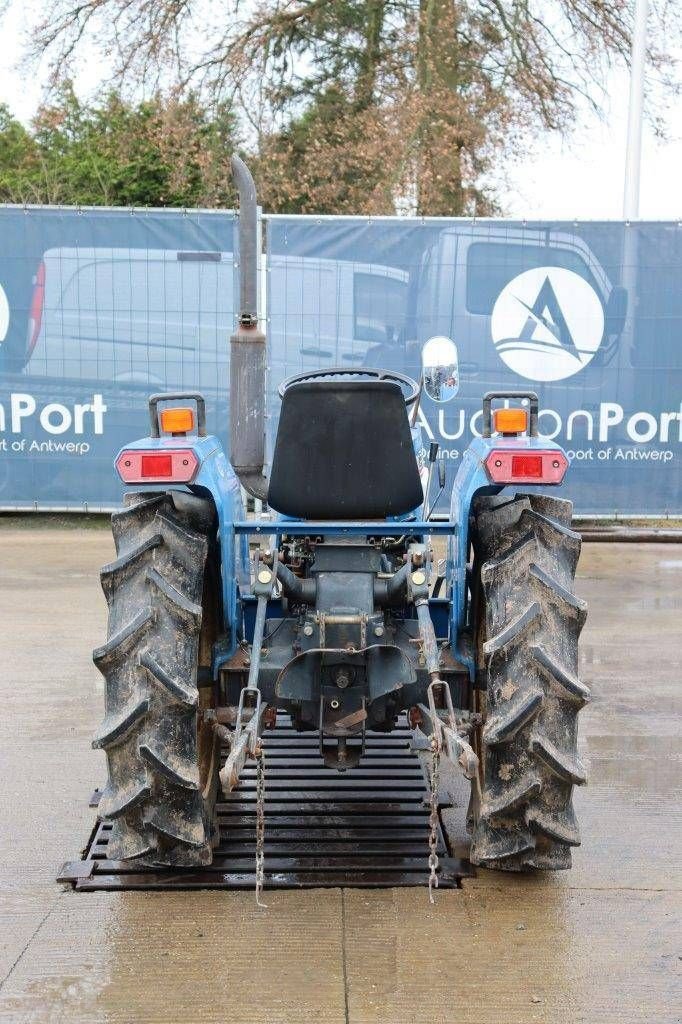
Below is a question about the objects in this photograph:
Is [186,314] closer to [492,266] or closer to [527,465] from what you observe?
[492,266]

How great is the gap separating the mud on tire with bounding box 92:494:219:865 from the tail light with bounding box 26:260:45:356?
270 inches

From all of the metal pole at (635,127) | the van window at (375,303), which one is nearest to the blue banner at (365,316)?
the van window at (375,303)

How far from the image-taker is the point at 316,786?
4.23 meters

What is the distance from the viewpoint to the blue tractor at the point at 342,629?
128 inches

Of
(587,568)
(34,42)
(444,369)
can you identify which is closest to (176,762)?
(444,369)

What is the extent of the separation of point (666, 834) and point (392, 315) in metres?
6.46

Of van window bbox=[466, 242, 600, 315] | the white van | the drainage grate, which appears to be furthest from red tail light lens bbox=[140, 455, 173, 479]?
van window bbox=[466, 242, 600, 315]

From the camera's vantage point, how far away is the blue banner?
31.4 feet

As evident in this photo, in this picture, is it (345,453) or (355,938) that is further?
(345,453)

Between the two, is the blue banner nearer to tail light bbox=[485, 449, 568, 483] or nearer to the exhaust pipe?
the exhaust pipe

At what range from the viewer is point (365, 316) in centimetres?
962

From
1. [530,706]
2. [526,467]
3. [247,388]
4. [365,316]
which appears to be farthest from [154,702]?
[365,316]

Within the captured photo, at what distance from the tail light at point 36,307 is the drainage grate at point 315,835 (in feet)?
20.4

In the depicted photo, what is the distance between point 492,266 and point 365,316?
4.03ft
